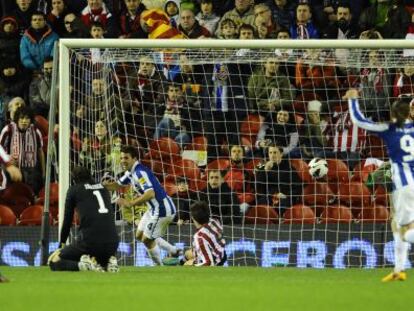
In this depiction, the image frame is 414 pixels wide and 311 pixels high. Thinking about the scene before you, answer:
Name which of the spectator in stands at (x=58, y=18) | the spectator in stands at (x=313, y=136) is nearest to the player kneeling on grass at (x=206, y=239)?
the spectator in stands at (x=313, y=136)

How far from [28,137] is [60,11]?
10.5 feet

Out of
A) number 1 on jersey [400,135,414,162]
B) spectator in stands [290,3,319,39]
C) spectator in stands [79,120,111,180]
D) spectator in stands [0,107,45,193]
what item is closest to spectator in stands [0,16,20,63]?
spectator in stands [0,107,45,193]

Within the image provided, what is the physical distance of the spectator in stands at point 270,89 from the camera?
1922 cm

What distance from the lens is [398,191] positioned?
44.4 ft

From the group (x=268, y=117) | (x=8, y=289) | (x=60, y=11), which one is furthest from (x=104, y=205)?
(x=60, y=11)

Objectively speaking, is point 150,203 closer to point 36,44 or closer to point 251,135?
point 251,135

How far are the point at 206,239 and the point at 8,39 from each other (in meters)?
6.18

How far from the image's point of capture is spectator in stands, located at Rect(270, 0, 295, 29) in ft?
70.6

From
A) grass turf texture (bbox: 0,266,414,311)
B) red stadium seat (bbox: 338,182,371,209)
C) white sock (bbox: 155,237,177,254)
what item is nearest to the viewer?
grass turf texture (bbox: 0,266,414,311)

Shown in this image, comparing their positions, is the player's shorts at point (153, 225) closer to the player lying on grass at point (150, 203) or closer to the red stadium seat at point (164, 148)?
the player lying on grass at point (150, 203)

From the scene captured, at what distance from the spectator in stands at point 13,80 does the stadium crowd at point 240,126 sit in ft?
0.16

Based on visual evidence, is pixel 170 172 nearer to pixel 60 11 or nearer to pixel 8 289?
pixel 60 11

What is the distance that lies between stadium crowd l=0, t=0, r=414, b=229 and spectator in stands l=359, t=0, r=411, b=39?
27 millimetres

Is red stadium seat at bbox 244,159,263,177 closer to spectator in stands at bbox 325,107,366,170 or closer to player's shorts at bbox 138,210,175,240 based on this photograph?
spectator in stands at bbox 325,107,366,170
